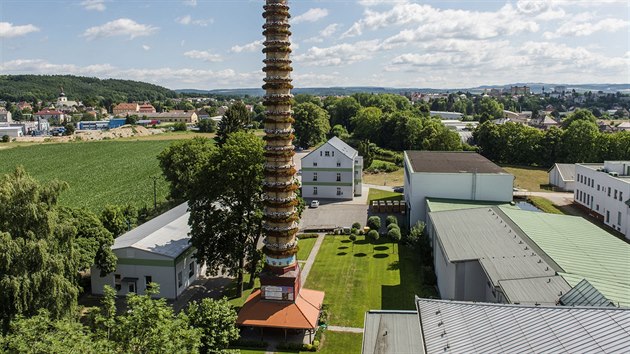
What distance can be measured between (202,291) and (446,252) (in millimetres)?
17905

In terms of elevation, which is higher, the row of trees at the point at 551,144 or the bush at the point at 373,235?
the row of trees at the point at 551,144

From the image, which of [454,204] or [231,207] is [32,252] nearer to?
[231,207]

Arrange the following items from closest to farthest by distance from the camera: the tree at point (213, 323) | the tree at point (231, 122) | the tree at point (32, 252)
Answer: the tree at point (213, 323)
the tree at point (32, 252)
the tree at point (231, 122)

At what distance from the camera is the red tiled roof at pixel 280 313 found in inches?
1151

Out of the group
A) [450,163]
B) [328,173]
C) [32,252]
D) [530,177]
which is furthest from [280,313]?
[530,177]

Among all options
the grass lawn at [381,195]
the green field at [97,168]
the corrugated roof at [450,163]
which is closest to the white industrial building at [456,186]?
the corrugated roof at [450,163]

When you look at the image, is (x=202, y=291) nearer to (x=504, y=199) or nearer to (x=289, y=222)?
(x=289, y=222)

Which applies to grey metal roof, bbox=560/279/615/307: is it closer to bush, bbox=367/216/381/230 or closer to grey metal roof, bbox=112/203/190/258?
grey metal roof, bbox=112/203/190/258

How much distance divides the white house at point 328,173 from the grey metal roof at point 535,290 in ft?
137

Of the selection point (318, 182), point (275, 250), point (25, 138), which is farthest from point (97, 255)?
point (25, 138)

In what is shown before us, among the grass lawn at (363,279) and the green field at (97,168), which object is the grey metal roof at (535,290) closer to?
the grass lawn at (363,279)

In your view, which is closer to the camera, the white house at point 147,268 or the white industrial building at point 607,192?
the white house at point 147,268

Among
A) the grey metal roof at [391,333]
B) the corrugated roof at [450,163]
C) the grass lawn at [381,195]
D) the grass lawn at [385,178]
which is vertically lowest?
the grass lawn at [381,195]

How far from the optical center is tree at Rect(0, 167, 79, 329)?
79.4ft
